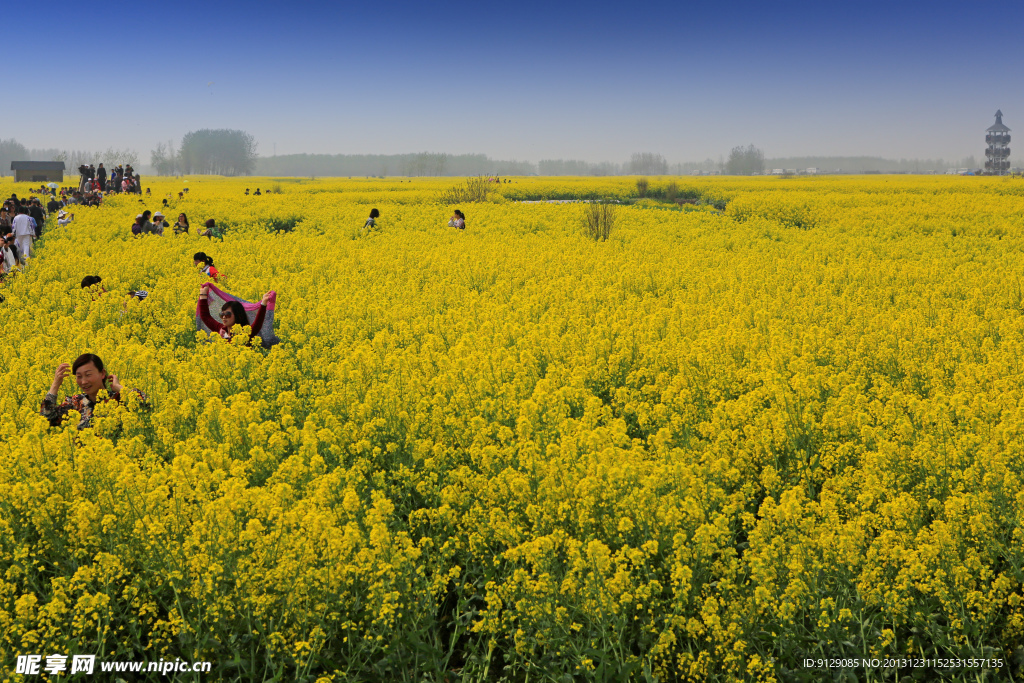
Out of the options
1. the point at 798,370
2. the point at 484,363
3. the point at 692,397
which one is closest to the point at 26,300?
the point at 484,363

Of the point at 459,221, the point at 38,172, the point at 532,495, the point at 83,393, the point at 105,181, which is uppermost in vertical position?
the point at 38,172

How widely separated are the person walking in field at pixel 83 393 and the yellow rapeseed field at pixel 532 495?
0.24 metres

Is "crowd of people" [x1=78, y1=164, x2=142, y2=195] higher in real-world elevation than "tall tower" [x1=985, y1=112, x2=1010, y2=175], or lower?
lower

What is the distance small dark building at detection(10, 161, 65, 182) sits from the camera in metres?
67.0

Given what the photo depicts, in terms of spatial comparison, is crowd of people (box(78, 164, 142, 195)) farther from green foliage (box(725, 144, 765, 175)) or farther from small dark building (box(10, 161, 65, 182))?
green foliage (box(725, 144, 765, 175))

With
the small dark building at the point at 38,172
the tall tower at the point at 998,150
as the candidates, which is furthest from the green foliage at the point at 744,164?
the small dark building at the point at 38,172

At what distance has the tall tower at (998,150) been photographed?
136 m

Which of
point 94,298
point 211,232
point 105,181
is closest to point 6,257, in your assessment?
point 94,298

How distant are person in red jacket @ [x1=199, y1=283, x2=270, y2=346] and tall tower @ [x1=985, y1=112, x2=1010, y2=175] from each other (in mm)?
158328

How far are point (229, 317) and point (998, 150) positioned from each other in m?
162

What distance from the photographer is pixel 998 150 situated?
13600cm

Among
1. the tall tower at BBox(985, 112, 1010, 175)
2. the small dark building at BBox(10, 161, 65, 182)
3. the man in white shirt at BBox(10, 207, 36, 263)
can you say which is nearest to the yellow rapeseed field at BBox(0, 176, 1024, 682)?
the man in white shirt at BBox(10, 207, 36, 263)

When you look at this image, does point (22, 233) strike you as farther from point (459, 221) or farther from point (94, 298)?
point (459, 221)

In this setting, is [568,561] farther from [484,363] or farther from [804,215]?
[804,215]
